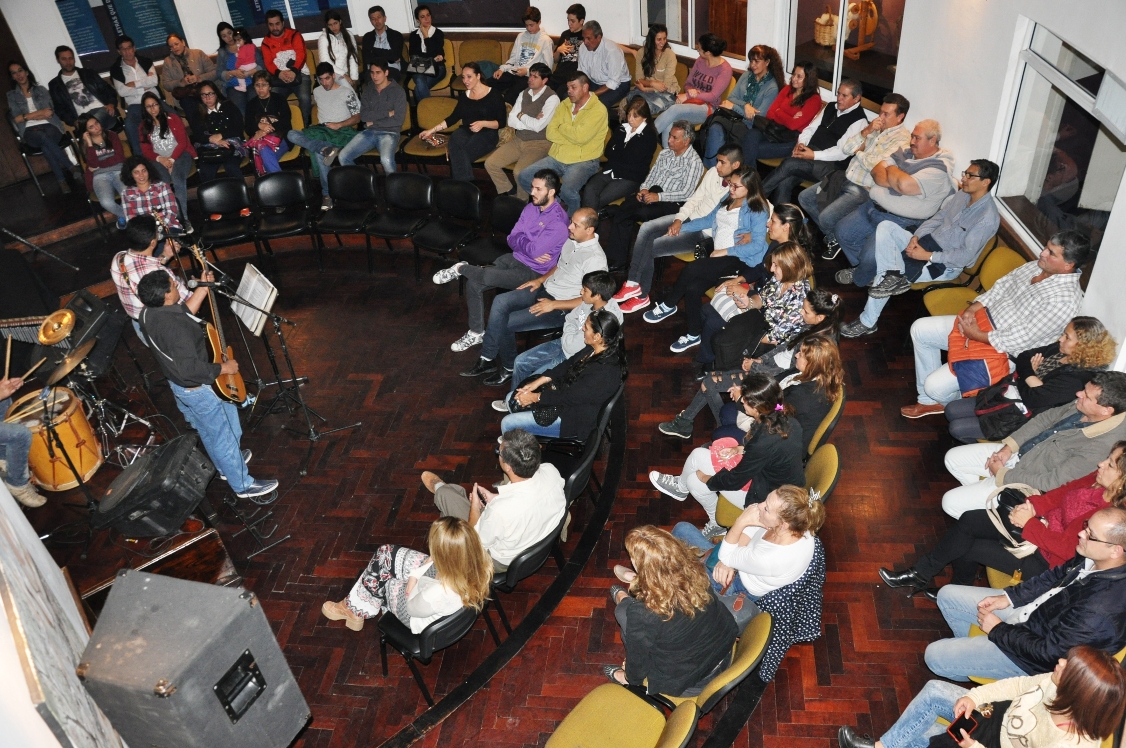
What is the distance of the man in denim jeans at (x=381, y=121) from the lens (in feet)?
28.2

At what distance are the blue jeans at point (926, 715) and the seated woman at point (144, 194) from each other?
692 centimetres

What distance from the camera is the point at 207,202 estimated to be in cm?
788

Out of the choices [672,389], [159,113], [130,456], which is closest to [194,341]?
[130,456]

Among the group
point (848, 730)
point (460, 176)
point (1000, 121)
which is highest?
point (1000, 121)

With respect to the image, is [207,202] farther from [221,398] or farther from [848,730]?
[848,730]

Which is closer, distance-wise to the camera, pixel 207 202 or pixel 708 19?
pixel 207 202

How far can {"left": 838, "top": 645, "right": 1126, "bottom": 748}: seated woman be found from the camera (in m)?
2.71

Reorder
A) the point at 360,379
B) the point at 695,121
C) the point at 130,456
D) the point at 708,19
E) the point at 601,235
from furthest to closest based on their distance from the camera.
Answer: the point at 708,19, the point at 695,121, the point at 601,235, the point at 360,379, the point at 130,456

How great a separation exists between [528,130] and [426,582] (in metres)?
5.48

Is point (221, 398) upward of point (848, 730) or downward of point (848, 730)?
upward

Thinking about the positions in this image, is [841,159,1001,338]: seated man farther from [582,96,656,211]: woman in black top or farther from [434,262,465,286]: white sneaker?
[434,262,465,286]: white sneaker

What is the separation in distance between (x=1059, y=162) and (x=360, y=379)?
17.9 ft

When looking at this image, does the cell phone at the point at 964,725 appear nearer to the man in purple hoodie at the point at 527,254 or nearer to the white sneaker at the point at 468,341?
the man in purple hoodie at the point at 527,254

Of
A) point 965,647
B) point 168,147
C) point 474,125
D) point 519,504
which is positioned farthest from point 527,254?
point 168,147
